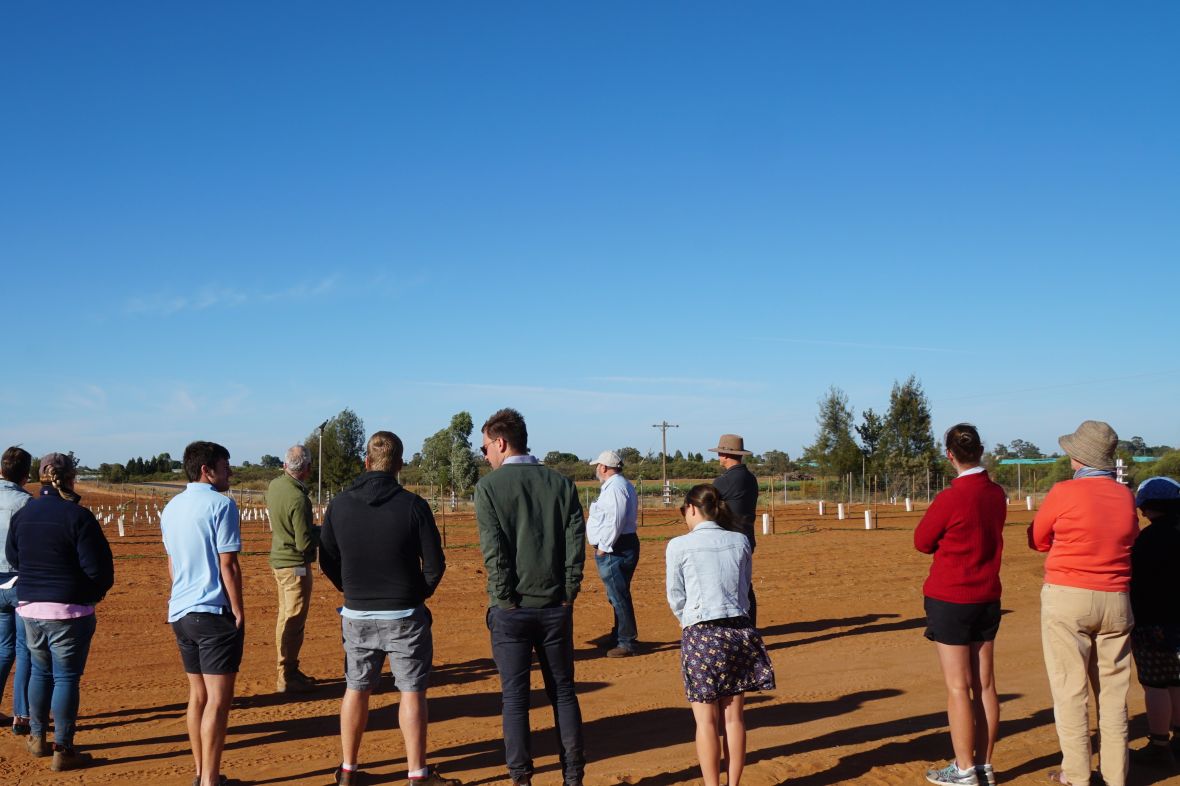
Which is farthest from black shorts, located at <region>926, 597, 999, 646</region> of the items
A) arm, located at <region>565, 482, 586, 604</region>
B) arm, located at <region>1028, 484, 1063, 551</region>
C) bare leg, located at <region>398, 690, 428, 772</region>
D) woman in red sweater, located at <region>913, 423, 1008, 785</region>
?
bare leg, located at <region>398, 690, 428, 772</region>

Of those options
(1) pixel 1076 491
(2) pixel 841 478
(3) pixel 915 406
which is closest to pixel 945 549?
(1) pixel 1076 491

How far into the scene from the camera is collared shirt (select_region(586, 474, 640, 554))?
352 inches

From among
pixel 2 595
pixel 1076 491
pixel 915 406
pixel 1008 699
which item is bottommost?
pixel 1008 699

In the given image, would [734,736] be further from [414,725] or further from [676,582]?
[414,725]

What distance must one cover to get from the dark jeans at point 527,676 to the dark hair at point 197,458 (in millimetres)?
1778

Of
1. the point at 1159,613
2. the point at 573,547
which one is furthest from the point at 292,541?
the point at 1159,613

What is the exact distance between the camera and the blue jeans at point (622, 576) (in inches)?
358

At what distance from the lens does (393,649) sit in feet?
16.8

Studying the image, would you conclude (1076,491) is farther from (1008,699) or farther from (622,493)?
(622,493)

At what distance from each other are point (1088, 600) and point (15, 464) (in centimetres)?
652

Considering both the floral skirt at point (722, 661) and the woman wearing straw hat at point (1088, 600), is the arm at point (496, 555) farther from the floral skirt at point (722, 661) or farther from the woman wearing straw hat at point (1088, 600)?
the woman wearing straw hat at point (1088, 600)

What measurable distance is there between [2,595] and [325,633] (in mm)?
5091

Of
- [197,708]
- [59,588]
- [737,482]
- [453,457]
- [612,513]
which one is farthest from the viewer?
[453,457]

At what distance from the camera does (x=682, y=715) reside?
7.15m
